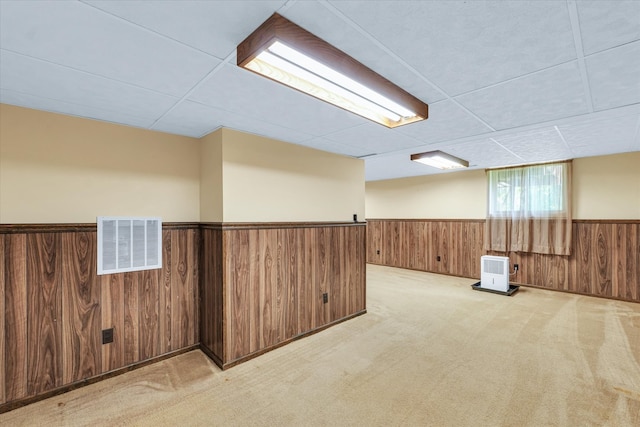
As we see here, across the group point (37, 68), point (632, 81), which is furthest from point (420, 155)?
point (37, 68)

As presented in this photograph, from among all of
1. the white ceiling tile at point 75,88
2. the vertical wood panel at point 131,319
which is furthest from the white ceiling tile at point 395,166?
the vertical wood panel at point 131,319

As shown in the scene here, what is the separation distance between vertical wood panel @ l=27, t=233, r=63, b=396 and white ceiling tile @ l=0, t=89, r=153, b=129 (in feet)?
3.08

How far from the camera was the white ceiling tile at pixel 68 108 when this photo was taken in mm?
1896

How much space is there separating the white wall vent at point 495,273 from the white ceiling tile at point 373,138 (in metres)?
2.90

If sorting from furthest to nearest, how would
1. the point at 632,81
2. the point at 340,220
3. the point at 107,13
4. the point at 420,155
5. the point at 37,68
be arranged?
the point at 420,155, the point at 340,220, the point at 632,81, the point at 37,68, the point at 107,13

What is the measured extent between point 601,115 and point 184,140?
3.72 meters

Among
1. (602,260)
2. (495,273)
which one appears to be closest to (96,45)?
(495,273)

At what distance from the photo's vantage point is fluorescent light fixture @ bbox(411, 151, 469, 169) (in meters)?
3.96

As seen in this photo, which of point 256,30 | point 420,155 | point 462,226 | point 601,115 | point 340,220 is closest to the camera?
point 256,30

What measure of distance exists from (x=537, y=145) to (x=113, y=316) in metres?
4.91

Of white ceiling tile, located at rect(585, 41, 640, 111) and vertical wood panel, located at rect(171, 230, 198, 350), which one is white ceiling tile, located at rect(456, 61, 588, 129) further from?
vertical wood panel, located at rect(171, 230, 198, 350)

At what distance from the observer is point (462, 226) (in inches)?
231

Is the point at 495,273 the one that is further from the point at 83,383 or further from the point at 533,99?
the point at 83,383

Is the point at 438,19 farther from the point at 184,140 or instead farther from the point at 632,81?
the point at 184,140
